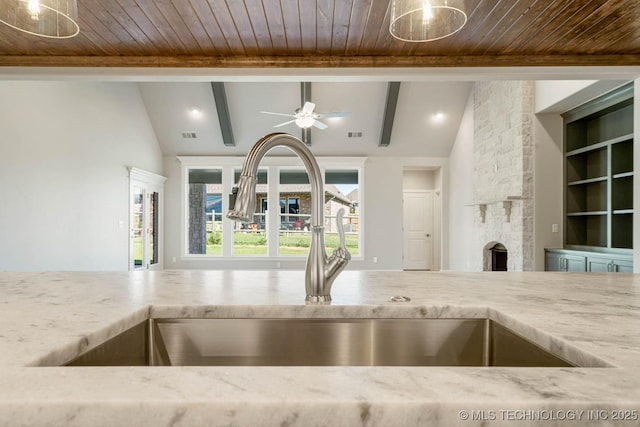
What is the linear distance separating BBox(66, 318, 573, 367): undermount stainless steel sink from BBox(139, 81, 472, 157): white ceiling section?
22.4 feet

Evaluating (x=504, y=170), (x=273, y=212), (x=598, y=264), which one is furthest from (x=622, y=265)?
(x=273, y=212)

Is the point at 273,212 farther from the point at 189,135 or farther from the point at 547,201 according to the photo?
the point at 547,201

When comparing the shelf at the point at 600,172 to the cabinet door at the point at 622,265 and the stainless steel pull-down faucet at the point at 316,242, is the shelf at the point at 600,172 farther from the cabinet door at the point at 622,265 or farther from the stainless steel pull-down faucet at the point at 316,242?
the stainless steel pull-down faucet at the point at 316,242

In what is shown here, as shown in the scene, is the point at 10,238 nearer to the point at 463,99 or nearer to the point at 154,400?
the point at 154,400

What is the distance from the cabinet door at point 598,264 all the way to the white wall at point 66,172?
6577mm

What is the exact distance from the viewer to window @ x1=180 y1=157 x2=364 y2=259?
29.3 feet

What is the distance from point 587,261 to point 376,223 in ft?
15.2

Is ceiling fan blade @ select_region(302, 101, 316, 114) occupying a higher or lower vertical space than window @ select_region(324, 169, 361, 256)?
higher

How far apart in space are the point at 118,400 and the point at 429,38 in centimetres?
175

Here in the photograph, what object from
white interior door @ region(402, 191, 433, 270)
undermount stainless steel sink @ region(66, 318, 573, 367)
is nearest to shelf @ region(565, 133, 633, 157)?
undermount stainless steel sink @ region(66, 318, 573, 367)

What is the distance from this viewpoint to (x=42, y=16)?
1.51 metres

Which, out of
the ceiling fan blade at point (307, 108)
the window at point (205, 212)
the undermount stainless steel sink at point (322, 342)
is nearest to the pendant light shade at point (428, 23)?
the undermount stainless steel sink at point (322, 342)

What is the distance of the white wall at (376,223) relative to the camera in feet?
29.0

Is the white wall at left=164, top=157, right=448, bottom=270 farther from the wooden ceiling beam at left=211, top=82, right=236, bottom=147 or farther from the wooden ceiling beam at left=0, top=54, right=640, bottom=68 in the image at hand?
the wooden ceiling beam at left=0, top=54, right=640, bottom=68
